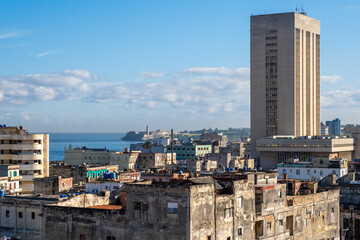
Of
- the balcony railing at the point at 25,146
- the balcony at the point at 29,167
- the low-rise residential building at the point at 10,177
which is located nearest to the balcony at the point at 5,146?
the balcony railing at the point at 25,146

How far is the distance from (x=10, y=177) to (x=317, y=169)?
5354 centimetres

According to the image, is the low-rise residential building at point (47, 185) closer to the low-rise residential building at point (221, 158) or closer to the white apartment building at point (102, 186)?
the white apartment building at point (102, 186)

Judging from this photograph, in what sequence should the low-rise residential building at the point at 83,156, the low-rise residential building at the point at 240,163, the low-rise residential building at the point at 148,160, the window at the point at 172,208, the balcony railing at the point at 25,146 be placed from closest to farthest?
the window at the point at 172,208 → the balcony railing at the point at 25,146 → the low-rise residential building at the point at 240,163 → the low-rise residential building at the point at 148,160 → the low-rise residential building at the point at 83,156

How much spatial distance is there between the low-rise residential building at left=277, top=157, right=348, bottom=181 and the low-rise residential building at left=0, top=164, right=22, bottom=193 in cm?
4884

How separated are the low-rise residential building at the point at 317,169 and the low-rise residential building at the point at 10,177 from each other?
4884 cm

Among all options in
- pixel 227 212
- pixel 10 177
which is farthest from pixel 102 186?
pixel 227 212

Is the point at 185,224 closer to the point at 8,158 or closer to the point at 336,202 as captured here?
the point at 336,202

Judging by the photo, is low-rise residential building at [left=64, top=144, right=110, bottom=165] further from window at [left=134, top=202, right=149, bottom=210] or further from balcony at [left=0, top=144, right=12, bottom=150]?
window at [left=134, top=202, right=149, bottom=210]

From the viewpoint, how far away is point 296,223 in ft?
201

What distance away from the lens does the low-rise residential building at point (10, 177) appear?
293 ft

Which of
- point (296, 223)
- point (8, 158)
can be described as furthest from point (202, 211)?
point (8, 158)

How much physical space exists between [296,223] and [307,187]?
993 cm

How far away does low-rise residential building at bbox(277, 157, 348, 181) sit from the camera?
114688 mm

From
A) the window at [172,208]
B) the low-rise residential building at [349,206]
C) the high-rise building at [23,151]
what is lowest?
the low-rise residential building at [349,206]
